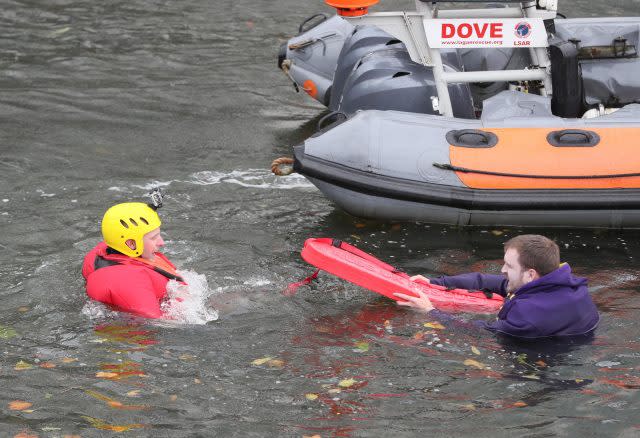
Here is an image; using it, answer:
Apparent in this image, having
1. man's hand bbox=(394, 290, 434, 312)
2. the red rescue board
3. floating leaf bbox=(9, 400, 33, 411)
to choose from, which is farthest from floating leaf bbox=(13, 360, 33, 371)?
man's hand bbox=(394, 290, 434, 312)

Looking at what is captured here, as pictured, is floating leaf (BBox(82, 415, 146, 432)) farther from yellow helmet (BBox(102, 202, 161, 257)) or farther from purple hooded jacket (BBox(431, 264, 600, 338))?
purple hooded jacket (BBox(431, 264, 600, 338))

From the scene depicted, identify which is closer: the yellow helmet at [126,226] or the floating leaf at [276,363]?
the floating leaf at [276,363]

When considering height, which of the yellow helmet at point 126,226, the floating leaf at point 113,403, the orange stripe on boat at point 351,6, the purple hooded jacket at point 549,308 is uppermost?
the orange stripe on boat at point 351,6

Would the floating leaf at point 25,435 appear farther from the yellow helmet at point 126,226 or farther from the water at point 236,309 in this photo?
the yellow helmet at point 126,226

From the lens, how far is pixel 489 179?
793 cm

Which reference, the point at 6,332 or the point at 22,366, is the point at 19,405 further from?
the point at 6,332

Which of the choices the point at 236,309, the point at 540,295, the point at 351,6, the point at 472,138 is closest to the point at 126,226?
the point at 236,309

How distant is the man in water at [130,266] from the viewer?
6238 millimetres

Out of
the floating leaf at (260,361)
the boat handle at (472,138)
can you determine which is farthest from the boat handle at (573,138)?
the floating leaf at (260,361)

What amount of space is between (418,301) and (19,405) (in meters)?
2.45

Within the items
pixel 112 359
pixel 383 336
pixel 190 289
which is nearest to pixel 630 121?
pixel 383 336

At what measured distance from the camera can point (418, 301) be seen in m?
6.45

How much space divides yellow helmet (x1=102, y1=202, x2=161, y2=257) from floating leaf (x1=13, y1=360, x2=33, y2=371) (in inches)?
35.1

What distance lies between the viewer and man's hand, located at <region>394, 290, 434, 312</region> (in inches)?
254
